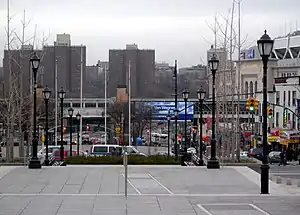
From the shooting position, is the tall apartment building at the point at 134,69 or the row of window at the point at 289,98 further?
the tall apartment building at the point at 134,69

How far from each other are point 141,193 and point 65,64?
74.6 meters

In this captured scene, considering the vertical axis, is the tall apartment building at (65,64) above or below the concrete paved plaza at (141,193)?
above

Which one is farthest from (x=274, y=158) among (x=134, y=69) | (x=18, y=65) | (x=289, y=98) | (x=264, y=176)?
(x=134, y=69)

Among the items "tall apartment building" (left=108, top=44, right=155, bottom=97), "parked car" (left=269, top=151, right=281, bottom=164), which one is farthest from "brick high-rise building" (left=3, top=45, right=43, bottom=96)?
"tall apartment building" (left=108, top=44, right=155, bottom=97)

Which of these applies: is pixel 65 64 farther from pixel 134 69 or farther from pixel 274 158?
pixel 274 158

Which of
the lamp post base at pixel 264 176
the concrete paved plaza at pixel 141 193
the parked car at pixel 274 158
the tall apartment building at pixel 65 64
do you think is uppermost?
the tall apartment building at pixel 65 64

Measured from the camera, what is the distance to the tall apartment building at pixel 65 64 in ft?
297

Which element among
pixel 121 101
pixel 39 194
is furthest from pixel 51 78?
pixel 39 194

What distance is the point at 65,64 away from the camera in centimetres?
9538

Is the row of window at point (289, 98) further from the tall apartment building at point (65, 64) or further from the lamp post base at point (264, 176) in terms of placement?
the lamp post base at point (264, 176)

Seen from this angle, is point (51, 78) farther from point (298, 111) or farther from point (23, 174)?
point (23, 174)

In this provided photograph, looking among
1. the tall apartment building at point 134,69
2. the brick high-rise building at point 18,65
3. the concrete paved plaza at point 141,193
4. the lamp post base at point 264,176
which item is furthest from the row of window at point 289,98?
the lamp post base at point 264,176

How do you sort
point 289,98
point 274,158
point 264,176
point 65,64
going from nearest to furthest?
point 264,176, point 274,158, point 289,98, point 65,64

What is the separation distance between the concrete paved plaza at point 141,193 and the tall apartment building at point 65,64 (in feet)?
196
